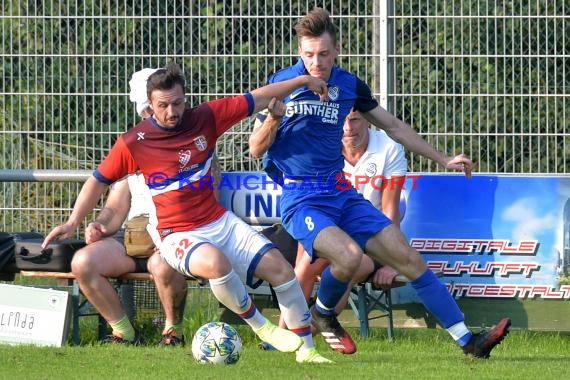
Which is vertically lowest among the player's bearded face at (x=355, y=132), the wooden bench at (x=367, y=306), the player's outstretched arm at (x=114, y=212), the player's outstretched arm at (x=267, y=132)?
the wooden bench at (x=367, y=306)

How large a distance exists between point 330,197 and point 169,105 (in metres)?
1.16

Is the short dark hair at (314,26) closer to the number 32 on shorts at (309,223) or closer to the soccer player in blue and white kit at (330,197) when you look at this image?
the soccer player in blue and white kit at (330,197)

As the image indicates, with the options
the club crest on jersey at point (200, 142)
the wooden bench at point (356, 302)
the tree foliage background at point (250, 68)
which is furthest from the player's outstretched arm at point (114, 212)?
the club crest on jersey at point (200, 142)

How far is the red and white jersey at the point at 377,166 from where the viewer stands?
1068 centimetres

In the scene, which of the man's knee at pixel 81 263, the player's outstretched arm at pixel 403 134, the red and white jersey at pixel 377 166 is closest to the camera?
the player's outstretched arm at pixel 403 134

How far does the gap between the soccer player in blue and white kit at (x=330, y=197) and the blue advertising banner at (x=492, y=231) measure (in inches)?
59.5

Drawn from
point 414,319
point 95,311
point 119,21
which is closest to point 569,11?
point 414,319

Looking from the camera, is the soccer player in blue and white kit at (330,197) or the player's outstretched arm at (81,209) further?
the soccer player in blue and white kit at (330,197)

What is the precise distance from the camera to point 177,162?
908cm

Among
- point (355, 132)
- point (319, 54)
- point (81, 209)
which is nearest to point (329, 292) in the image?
point (319, 54)

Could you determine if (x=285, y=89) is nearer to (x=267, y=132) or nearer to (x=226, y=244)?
(x=267, y=132)

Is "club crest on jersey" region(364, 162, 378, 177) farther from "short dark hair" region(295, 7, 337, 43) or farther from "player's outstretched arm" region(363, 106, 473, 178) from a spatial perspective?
"short dark hair" region(295, 7, 337, 43)

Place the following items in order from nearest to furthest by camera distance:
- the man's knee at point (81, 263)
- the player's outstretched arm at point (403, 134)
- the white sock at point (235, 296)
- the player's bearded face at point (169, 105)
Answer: the white sock at point (235, 296), the player's bearded face at point (169, 105), the player's outstretched arm at point (403, 134), the man's knee at point (81, 263)

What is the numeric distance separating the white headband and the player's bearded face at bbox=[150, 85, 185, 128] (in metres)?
1.61
